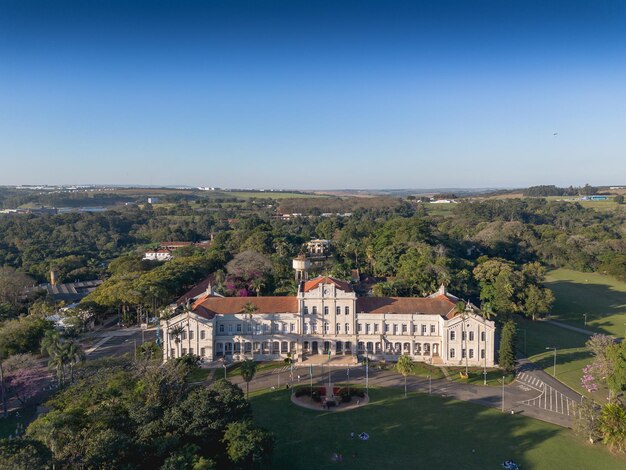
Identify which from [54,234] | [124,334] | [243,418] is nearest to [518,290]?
[243,418]

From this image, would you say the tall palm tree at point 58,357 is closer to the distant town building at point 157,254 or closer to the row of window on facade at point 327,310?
the row of window on facade at point 327,310

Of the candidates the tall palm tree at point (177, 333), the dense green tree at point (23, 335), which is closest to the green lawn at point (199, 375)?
the tall palm tree at point (177, 333)

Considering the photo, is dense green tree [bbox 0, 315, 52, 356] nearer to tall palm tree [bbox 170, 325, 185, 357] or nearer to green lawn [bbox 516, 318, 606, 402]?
tall palm tree [bbox 170, 325, 185, 357]

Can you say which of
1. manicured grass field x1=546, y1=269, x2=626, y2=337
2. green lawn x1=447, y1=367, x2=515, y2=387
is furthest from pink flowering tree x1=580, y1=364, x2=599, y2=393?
manicured grass field x1=546, y1=269, x2=626, y2=337

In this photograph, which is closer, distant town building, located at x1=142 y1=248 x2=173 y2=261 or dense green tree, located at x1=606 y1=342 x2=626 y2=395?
dense green tree, located at x1=606 y1=342 x2=626 y2=395

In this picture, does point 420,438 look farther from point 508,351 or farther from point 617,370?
point 617,370

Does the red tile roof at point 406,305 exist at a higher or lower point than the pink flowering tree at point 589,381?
higher

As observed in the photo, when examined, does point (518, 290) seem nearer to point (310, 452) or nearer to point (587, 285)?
point (587, 285)
